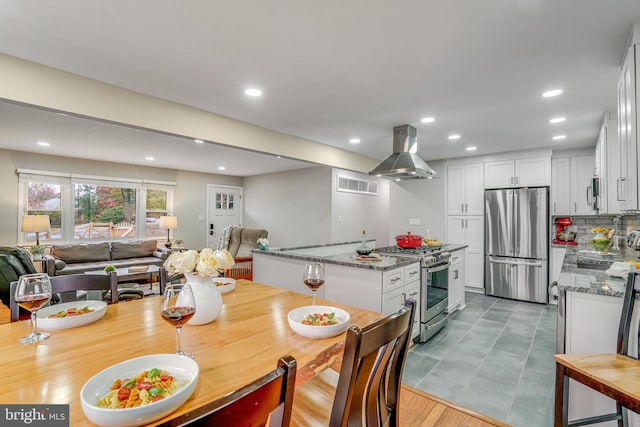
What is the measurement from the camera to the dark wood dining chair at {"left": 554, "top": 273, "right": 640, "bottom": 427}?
3.85ft

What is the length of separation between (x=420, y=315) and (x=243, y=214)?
6.32 m

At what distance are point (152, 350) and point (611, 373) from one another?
182cm

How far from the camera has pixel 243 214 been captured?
845 cm

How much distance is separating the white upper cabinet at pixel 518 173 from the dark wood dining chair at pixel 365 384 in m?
4.78

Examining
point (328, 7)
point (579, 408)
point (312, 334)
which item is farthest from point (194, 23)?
point (579, 408)

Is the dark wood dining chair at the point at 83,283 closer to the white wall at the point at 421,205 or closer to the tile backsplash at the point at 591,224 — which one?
the white wall at the point at 421,205

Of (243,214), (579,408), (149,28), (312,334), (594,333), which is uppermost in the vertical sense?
(149,28)

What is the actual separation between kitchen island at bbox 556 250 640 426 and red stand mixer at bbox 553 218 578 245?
3.40 m

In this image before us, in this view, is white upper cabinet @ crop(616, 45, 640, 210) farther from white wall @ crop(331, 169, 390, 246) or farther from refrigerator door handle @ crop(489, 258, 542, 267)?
white wall @ crop(331, 169, 390, 246)

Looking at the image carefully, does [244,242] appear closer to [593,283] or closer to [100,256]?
[100,256]

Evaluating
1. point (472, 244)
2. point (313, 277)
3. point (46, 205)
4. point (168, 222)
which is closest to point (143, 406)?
point (313, 277)

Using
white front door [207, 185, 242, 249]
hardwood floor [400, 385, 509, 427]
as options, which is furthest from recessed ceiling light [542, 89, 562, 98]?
white front door [207, 185, 242, 249]

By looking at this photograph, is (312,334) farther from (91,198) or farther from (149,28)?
(91,198)

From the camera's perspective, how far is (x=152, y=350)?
1104 millimetres
